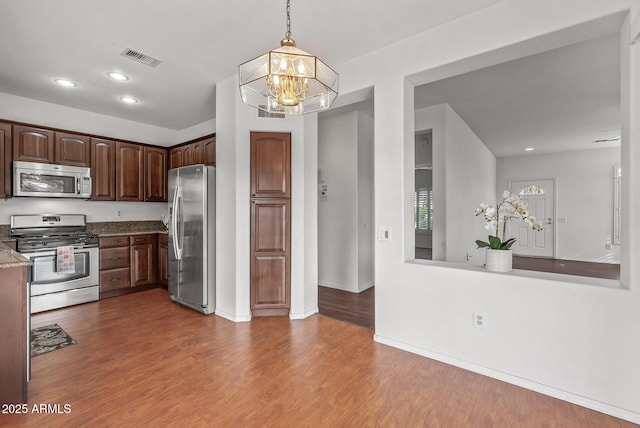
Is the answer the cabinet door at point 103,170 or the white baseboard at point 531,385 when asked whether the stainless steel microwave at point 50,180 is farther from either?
the white baseboard at point 531,385

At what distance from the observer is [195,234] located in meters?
3.72

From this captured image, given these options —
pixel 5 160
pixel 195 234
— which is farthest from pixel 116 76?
pixel 195 234

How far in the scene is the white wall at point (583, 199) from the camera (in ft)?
22.9

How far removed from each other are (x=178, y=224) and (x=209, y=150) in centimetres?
121

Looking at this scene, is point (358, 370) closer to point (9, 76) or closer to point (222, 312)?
point (222, 312)

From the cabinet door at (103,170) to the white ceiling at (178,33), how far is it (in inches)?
37.8

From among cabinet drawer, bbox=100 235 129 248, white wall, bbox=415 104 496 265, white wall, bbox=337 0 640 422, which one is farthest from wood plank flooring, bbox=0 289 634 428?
white wall, bbox=415 104 496 265

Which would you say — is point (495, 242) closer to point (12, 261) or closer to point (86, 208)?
point (12, 261)

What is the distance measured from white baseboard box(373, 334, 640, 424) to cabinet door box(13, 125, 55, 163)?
487 cm

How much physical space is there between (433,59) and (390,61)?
1.37ft

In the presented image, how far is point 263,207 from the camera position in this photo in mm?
3480

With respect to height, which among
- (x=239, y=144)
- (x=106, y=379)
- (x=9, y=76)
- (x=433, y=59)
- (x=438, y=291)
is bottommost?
(x=106, y=379)

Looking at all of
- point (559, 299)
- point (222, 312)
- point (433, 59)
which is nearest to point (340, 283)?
point (222, 312)

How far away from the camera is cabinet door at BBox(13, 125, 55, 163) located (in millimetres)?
3727
